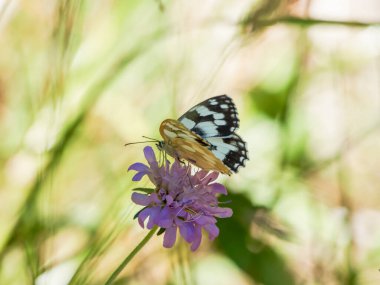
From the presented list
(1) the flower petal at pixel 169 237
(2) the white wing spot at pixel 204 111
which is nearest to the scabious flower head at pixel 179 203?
(1) the flower petal at pixel 169 237

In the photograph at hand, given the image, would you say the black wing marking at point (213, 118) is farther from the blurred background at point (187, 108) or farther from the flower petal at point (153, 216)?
the blurred background at point (187, 108)

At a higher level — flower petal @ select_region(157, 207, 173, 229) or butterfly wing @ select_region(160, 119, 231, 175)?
butterfly wing @ select_region(160, 119, 231, 175)

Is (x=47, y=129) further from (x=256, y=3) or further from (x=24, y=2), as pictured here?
(x=256, y=3)

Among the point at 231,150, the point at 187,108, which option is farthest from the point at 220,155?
the point at 187,108

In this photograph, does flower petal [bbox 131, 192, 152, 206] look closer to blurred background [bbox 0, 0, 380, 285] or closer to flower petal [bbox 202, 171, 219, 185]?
flower petal [bbox 202, 171, 219, 185]

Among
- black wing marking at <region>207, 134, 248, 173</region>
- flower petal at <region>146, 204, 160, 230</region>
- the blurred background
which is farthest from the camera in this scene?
the blurred background

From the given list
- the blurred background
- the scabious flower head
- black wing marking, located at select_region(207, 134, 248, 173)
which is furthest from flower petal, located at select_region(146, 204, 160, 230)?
the blurred background
